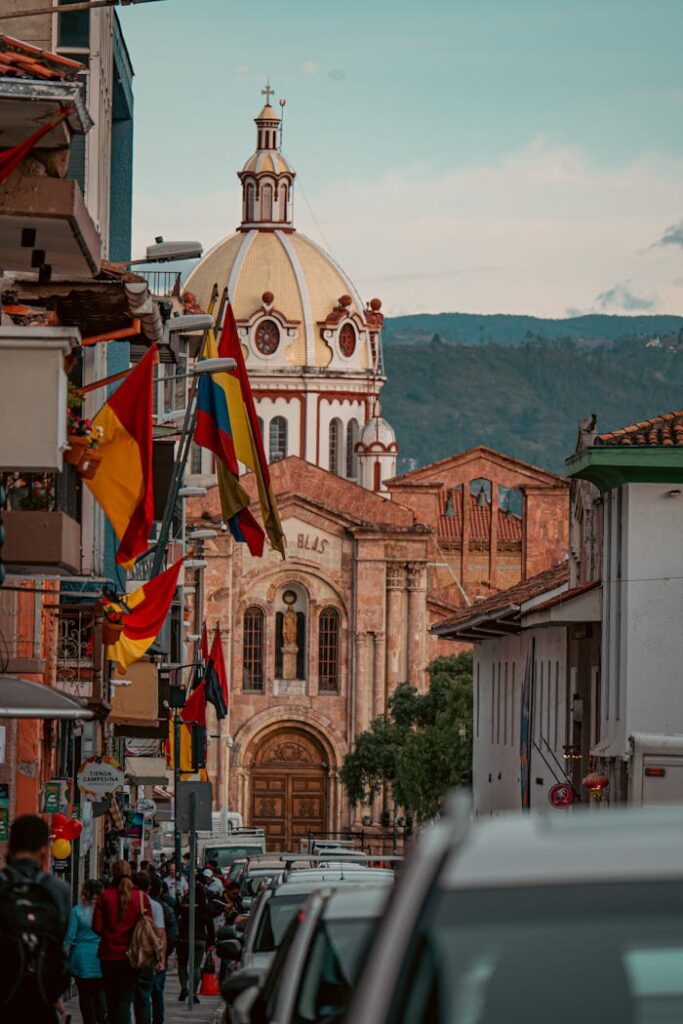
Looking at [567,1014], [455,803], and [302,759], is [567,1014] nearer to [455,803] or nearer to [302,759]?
[455,803]

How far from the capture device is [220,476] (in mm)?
25188

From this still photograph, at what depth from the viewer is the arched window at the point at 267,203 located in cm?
12369

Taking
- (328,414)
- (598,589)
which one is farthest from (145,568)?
(328,414)

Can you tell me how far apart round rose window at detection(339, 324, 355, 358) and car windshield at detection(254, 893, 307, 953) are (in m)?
103

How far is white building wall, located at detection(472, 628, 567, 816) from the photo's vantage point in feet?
156

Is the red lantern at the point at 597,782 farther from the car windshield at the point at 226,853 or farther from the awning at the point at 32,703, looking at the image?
the car windshield at the point at 226,853

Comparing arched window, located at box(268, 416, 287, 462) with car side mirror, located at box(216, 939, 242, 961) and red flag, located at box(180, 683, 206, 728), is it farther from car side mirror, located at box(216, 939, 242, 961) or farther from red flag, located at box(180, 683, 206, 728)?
car side mirror, located at box(216, 939, 242, 961)

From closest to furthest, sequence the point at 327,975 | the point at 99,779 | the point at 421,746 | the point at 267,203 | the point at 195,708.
Result: the point at 327,975 → the point at 99,779 → the point at 195,708 → the point at 421,746 → the point at 267,203

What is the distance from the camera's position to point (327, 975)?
7.92 m

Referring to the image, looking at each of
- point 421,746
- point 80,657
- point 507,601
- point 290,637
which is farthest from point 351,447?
point 80,657

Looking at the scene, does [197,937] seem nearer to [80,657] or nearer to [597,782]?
[80,657]

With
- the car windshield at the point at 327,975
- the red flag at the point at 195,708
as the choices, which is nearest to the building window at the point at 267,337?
the red flag at the point at 195,708

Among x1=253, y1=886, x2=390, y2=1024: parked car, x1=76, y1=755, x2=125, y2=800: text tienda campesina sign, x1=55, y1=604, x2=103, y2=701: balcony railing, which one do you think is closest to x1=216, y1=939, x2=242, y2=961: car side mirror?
x1=253, y1=886, x2=390, y2=1024: parked car

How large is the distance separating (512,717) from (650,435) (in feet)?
48.2
